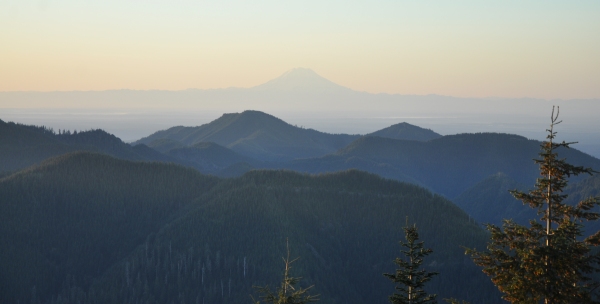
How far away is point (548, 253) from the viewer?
26.9 metres

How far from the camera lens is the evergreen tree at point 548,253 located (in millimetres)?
26828

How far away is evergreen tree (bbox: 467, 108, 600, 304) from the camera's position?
26828 millimetres

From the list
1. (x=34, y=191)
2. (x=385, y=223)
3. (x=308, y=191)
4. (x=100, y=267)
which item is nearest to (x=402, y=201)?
(x=385, y=223)

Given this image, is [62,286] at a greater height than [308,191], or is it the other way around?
[308,191]

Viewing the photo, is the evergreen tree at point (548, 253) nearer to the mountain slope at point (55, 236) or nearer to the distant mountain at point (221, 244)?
the distant mountain at point (221, 244)

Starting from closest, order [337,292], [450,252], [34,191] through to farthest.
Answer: [337,292] → [450,252] → [34,191]

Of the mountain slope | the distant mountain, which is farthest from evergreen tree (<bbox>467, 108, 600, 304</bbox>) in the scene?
the mountain slope

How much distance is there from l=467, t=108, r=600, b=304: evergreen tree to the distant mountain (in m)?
122

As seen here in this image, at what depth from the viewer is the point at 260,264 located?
158 meters

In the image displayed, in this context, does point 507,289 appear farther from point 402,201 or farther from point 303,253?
point 402,201

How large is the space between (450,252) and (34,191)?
405 feet

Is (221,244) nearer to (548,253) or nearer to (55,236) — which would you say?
(55,236)

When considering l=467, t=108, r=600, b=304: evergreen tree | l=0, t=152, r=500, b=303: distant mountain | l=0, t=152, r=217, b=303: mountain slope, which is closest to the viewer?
l=467, t=108, r=600, b=304: evergreen tree

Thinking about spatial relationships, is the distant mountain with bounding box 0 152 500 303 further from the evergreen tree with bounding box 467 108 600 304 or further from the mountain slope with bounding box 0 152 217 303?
the evergreen tree with bounding box 467 108 600 304
